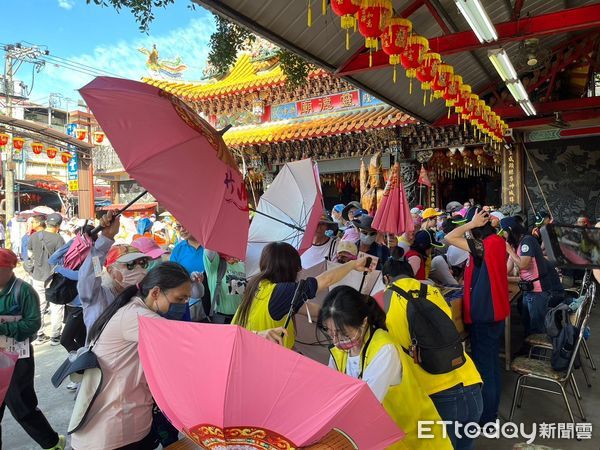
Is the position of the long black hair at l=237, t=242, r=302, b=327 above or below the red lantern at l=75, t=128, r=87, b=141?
below

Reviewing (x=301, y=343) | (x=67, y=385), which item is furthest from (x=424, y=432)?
(x=67, y=385)

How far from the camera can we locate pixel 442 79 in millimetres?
5332

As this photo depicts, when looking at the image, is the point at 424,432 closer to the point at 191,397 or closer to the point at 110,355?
the point at 191,397

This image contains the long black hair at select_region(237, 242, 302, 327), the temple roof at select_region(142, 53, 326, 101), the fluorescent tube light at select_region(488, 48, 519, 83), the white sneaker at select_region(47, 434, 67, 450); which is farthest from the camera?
the temple roof at select_region(142, 53, 326, 101)

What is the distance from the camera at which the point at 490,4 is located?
569 centimetres

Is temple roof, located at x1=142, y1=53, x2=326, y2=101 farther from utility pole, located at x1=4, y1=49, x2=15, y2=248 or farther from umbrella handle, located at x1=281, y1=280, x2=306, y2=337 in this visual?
utility pole, located at x1=4, y1=49, x2=15, y2=248

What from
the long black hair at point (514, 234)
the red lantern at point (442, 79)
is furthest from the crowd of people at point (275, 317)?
the red lantern at point (442, 79)

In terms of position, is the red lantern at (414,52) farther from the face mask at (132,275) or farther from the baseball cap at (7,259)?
the baseball cap at (7,259)

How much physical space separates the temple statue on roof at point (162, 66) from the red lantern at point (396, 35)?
10868mm

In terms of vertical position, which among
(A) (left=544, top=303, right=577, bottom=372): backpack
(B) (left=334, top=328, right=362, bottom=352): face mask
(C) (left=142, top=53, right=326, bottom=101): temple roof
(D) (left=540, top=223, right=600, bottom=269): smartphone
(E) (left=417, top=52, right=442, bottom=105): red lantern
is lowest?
(A) (left=544, top=303, right=577, bottom=372): backpack

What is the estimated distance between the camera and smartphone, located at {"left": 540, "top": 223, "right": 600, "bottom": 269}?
5.44ft

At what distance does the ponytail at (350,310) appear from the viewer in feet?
5.81

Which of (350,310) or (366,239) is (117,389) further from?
(366,239)

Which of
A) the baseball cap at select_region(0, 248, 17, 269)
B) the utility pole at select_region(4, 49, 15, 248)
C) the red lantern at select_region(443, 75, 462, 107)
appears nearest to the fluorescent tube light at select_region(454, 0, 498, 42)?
the red lantern at select_region(443, 75, 462, 107)
